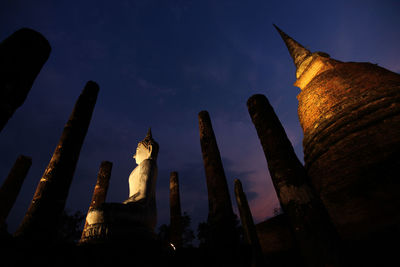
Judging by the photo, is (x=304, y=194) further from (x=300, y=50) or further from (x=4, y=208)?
(x=300, y=50)

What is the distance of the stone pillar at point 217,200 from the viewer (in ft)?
15.1

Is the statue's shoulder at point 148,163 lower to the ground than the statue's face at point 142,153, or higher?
lower

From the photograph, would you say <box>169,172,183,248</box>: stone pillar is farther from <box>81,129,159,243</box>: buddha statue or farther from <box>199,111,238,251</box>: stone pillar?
<box>199,111,238,251</box>: stone pillar

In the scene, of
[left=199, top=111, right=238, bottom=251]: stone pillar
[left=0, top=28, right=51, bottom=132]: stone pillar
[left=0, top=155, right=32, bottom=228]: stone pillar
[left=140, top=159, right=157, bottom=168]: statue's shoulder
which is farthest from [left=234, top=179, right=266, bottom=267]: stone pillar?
[left=0, top=155, right=32, bottom=228]: stone pillar

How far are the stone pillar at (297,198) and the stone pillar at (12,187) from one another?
12150mm

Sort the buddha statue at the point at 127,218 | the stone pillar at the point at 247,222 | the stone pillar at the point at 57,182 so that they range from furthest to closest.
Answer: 1. the stone pillar at the point at 247,222
2. the buddha statue at the point at 127,218
3. the stone pillar at the point at 57,182

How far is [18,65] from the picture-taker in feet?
8.50

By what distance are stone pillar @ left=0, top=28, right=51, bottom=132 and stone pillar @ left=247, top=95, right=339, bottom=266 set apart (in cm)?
424

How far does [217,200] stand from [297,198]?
2.37m

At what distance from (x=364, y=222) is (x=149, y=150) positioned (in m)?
7.62

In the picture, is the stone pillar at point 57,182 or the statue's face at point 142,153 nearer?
the stone pillar at point 57,182

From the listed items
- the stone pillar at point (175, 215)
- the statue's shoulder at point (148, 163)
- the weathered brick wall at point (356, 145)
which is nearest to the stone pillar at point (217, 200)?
the statue's shoulder at point (148, 163)

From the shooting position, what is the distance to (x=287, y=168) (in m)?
3.75

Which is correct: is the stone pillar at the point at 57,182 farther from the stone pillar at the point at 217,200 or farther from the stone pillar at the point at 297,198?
the stone pillar at the point at 297,198
